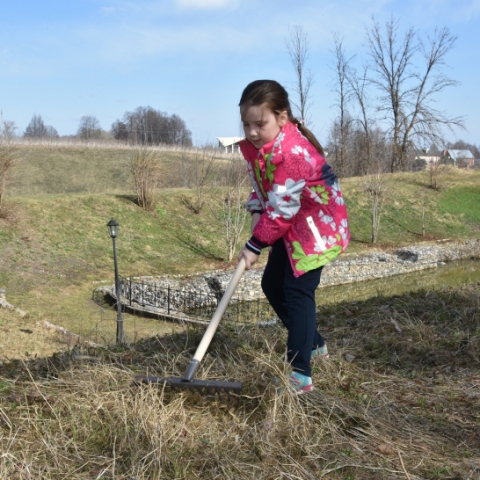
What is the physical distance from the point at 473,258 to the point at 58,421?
25.1 m

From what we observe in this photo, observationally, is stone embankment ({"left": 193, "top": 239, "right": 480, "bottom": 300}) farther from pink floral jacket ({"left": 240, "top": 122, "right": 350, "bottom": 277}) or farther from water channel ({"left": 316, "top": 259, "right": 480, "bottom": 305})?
pink floral jacket ({"left": 240, "top": 122, "right": 350, "bottom": 277})

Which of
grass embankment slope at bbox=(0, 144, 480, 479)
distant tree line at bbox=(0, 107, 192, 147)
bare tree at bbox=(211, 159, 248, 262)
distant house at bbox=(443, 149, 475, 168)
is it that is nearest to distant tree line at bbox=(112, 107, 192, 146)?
distant tree line at bbox=(0, 107, 192, 147)

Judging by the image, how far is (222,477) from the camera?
2.10 m

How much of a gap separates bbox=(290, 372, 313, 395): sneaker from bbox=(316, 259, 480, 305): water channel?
12.9 meters

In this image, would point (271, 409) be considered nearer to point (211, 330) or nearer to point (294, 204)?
point (211, 330)

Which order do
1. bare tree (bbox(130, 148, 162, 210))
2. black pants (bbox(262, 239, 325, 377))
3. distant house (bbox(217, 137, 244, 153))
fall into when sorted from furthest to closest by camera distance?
bare tree (bbox(130, 148, 162, 210))
distant house (bbox(217, 137, 244, 153))
black pants (bbox(262, 239, 325, 377))

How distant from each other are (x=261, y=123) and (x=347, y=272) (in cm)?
1724

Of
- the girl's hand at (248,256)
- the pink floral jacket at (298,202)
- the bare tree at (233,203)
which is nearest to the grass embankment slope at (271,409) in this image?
the girl's hand at (248,256)

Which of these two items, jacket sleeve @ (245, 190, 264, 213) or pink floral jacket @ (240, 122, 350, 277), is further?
jacket sleeve @ (245, 190, 264, 213)

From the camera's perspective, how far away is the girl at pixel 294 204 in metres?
2.68

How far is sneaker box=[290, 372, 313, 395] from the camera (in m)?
2.77

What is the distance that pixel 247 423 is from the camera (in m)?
2.54

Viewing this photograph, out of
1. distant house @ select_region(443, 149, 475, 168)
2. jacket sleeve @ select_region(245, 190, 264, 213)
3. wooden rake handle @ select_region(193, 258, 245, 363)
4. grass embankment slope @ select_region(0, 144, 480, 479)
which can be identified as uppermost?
distant house @ select_region(443, 149, 475, 168)

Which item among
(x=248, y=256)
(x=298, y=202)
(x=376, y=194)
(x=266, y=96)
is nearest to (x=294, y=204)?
(x=298, y=202)
